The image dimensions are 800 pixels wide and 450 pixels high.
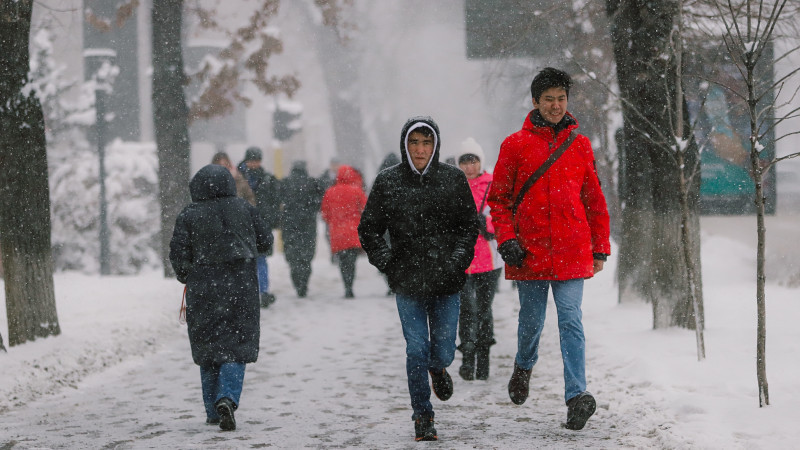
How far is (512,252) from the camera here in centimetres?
579

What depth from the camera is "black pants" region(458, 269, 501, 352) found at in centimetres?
805

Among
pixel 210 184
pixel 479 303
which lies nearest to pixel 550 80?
pixel 210 184

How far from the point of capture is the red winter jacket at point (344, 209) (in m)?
15.1

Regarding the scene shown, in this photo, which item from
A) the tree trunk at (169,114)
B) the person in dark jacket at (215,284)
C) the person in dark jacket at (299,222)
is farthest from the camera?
A: the person in dark jacket at (299,222)

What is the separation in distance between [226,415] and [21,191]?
4.21 meters

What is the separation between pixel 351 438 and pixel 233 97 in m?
12.2

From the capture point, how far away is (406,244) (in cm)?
582

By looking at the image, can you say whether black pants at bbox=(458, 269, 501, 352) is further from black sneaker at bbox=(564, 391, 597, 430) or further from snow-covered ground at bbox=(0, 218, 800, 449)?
→ black sneaker at bbox=(564, 391, 597, 430)

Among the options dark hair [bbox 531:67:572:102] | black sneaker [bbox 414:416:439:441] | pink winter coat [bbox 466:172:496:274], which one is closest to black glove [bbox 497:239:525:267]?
dark hair [bbox 531:67:572:102]

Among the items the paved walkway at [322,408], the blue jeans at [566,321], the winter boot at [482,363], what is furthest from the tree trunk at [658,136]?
the blue jeans at [566,321]

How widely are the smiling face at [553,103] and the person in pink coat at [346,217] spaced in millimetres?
9232

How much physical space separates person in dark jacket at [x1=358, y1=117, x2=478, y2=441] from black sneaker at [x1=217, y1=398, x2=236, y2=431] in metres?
1.22

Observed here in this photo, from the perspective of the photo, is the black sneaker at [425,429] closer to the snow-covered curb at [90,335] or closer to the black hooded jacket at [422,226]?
the black hooded jacket at [422,226]

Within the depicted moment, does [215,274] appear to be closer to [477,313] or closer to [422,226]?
[422,226]
